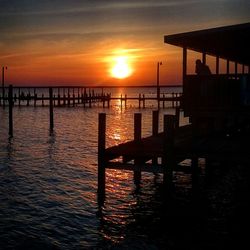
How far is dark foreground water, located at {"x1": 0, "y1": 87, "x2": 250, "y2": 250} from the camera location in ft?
36.0

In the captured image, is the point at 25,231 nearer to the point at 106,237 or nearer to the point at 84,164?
the point at 106,237

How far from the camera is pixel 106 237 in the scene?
36.6ft

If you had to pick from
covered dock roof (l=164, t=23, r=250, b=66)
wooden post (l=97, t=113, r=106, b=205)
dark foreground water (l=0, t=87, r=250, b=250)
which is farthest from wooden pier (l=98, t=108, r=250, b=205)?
covered dock roof (l=164, t=23, r=250, b=66)

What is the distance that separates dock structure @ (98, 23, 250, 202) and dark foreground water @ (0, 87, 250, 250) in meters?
1.09

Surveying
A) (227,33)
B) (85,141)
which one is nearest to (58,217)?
(227,33)

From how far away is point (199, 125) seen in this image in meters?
15.6

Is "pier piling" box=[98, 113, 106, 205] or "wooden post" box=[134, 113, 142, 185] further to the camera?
"wooden post" box=[134, 113, 142, 185]

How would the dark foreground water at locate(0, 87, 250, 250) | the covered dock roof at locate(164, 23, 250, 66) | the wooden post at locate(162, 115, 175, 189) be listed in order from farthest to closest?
the covered dock roof at locate(164, 23, 250, 66), the wooden post at locate(162, 115, 175, 189), the dark foreground water at locate(0, 87, 250, 250)

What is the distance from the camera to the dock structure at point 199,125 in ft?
40.1

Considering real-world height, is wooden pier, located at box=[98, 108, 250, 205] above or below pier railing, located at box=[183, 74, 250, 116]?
below

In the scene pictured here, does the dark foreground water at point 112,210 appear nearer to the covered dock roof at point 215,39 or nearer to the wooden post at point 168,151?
the wooden post at point 168,151

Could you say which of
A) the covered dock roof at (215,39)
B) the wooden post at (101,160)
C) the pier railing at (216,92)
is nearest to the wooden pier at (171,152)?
the wooden post at (101,160)

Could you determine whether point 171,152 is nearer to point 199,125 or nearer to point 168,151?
point 168,151

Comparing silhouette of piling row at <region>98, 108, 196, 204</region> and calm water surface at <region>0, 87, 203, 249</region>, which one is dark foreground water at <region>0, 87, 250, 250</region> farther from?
silhouette of piling row at <region>98, 108, 196, 204</region>
